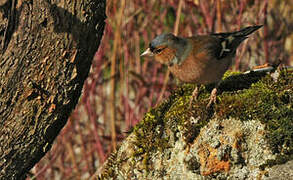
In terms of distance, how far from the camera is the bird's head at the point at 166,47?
3035 millimetres

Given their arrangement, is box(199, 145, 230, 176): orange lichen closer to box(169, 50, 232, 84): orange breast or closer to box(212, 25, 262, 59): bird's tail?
box(169, 50, 232, 84): orange breast

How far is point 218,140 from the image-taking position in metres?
2.40

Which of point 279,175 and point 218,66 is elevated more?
point 218,66

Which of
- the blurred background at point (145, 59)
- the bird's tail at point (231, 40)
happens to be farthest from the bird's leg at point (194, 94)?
the blurred background at point (145, 59)

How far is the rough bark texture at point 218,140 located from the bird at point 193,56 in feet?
0.84

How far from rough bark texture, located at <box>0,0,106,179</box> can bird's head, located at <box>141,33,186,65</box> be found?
1.87ft

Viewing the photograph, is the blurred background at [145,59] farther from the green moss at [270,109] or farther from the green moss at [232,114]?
the green moss at [270,109]

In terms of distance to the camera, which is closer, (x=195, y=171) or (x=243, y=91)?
(x=195, y=171)

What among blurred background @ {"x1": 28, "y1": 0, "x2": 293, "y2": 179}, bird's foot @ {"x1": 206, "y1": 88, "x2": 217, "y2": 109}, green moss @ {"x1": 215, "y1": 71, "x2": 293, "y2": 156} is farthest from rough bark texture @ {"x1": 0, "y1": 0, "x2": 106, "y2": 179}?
blurred background @ {"x1": 28, "y1": 0, "x2": 293, "y2": 179}

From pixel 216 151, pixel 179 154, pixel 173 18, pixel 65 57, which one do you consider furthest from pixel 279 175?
pixel 173 18

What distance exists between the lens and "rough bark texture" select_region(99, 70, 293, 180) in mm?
2334

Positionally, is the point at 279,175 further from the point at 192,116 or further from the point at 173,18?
the point at 173,18

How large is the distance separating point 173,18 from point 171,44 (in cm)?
350

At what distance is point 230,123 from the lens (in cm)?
243
